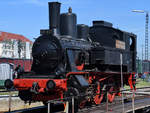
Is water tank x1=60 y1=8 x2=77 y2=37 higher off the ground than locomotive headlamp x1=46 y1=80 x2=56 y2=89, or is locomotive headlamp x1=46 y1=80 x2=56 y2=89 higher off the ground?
water tank x1=60 y1=8 x2=77 y2=37

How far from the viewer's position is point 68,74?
1056 cm

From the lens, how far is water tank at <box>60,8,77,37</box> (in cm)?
1211

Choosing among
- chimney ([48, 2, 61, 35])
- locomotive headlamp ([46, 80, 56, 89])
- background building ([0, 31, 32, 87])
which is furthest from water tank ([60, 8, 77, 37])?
background building ([0, 31, 32, 87])

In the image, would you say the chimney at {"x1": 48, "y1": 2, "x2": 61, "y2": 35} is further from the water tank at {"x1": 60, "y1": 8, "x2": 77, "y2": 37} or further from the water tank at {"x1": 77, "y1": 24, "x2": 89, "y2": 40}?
the water tank at {"x1": 77, "y1": 24, "x2": 89, "y2": 40}

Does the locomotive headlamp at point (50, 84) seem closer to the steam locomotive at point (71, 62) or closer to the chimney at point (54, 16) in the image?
the steam locomotive at point (71, 62)

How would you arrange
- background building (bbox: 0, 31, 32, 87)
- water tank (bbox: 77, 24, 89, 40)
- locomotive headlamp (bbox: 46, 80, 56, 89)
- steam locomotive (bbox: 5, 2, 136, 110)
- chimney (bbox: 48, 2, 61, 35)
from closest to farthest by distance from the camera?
locomotive headlamp (bbox: 46, 80, 56, 89) < steam locomotive (bbox: 5, 2, 136, 110) < chimney (bbox: 48, 2, 61, 35) < water tank (bbox: 77, 24, 89, 40) < background building (bbox: 0, 31, 32, 87)

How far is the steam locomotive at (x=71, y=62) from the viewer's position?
1056 cm

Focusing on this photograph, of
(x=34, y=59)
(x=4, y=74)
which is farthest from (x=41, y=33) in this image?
(x=4, y=74)

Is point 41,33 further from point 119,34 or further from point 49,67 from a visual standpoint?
point 119,34

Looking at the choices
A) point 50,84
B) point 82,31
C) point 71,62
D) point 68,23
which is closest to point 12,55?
point 82,31

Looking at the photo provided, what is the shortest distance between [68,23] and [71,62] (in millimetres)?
2043

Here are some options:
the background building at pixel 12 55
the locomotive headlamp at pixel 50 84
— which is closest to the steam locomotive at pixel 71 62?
the locomotive headlamp at pixel 50 84

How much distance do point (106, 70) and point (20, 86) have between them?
15.3 feet

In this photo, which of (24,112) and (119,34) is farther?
(119,34)
